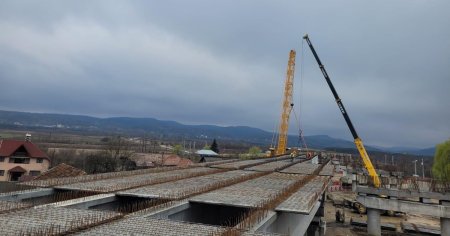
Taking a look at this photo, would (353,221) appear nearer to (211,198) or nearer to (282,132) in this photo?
(211,198)

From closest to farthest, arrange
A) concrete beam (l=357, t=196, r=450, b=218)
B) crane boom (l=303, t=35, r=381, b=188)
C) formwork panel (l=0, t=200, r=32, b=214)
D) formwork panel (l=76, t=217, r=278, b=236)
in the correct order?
formwork panel (l=76, t=217, r=278, b=236), formwork panel (l=0, t=200, r=32, b=214), concrete beam (l=357, t=196, r=450, b=218), crane boom (l=303, t=35, r=381, b=188)

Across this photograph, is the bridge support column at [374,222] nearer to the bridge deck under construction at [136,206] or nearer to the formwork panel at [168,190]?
the bridge deck under construction at [136,206]

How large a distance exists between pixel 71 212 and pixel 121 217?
1.70 meters

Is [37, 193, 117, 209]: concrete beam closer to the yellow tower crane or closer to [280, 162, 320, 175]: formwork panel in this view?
[280, 162, 320, 175]: formwork panel

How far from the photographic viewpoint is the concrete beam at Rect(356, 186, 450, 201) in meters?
27.4

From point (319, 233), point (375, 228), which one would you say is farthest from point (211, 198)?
point (375, 228)

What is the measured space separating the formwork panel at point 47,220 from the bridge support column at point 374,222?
26.2 metres

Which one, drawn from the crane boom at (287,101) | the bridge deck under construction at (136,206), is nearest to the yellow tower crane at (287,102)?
the crane boom at (287,101)

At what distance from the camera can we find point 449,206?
25562 millimetres

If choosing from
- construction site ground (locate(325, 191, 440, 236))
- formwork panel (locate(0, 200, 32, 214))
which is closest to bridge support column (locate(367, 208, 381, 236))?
construction site ground (locate(325, 191, 440, 236))

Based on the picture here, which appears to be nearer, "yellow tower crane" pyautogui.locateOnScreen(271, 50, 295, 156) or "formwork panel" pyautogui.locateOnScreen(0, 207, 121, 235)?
"formwork panel" pyautogui.locateOnScreen(0, 207, 121, 235)

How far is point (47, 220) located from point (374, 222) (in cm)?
2821

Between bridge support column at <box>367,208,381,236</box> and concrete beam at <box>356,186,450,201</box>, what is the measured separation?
1.69m

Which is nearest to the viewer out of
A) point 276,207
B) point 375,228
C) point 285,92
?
point 276,207
